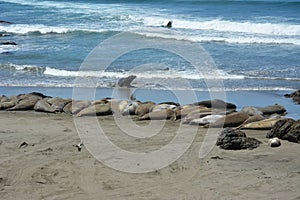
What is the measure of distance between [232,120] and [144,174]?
9.62 feet

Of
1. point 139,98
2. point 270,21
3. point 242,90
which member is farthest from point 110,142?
point 270,21

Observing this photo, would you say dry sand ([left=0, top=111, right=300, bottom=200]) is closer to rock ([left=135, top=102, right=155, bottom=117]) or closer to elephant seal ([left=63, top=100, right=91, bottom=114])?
rock ([left=135, top=102, right=155, bottom=117])

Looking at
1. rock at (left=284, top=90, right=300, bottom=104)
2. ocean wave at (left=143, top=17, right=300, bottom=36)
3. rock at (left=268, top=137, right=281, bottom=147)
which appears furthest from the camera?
ocean wave at (left=143, top=17, right=300, bottom=36)

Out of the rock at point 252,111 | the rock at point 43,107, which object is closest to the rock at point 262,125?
the rock at point 252,111

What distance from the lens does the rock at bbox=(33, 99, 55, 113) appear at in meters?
9.69

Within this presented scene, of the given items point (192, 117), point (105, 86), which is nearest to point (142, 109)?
point (192, 117)

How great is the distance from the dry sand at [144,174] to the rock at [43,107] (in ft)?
6.68

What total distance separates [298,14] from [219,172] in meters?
24.8

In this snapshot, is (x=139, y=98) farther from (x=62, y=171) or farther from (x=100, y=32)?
(x=100, y=32)

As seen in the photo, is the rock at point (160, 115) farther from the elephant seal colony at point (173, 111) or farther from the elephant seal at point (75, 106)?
the elephant seal at point (75, 106)

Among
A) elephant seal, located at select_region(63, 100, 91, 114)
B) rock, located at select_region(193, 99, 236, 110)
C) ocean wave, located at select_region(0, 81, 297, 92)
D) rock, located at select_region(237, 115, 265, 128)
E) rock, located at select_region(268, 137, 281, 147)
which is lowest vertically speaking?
ocean wave, located at select_region(0, 81, 297, 92)

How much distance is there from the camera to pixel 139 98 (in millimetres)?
11258

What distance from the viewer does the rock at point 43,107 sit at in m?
9.69

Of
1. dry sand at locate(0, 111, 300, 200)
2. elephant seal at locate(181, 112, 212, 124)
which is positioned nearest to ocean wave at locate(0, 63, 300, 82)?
elephant seal at locate(181, 112, 212, 124)
